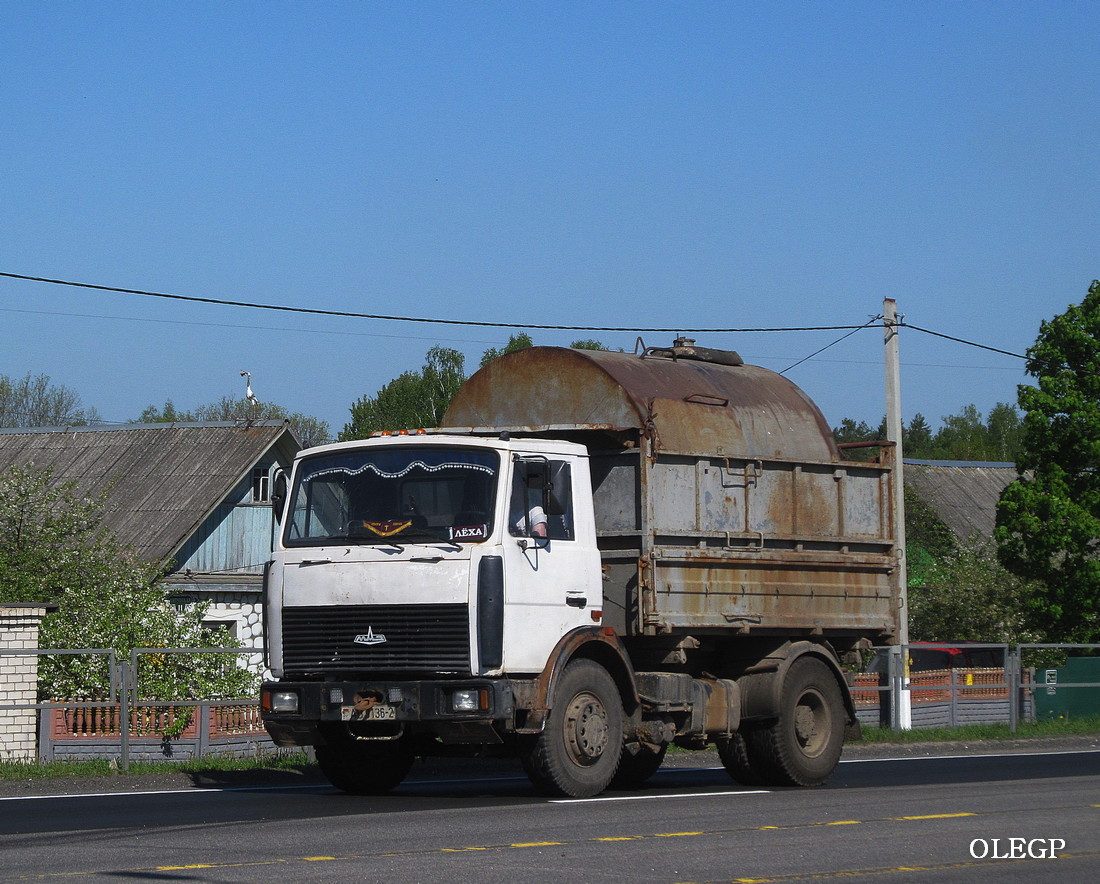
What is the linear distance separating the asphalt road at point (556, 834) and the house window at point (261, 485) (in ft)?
77.9

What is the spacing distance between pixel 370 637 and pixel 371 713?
58 centimetres

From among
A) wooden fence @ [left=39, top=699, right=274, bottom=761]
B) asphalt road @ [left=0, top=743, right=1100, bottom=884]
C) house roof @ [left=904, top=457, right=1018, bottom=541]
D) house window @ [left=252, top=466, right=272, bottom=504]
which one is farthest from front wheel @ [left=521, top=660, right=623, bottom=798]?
house roof @ [left=904, top=457, right=1018, bottom=541]

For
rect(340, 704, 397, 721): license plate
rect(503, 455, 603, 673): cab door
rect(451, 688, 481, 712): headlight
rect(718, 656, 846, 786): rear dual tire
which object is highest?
rect(503, 455, 603, 673): cab door

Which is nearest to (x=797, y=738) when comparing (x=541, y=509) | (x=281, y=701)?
(x=541, y=509)

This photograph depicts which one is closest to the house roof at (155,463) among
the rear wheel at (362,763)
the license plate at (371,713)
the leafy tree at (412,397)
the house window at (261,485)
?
the house window at (261,485)

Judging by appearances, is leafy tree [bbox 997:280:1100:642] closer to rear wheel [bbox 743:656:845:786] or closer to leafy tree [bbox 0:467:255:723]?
leafy tree [bbox 0:467:255:723]

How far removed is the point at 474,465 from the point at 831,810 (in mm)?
3761

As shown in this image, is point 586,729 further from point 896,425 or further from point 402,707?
point 896,425

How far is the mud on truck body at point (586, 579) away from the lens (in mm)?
12156

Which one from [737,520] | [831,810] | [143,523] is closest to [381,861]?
[831,810]

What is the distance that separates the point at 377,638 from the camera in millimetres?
12258

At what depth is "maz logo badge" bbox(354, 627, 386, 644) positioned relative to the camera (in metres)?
12.2

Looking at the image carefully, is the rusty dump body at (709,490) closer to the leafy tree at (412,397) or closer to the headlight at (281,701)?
the headlight at (281,701)

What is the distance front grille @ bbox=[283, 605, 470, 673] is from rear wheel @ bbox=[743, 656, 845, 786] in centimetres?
387
